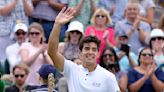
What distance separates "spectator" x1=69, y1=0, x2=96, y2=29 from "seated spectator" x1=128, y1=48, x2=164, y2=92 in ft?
8.63

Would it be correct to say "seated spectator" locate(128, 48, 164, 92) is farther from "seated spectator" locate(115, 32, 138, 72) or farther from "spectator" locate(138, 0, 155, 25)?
"spectator" locate(138, 0, 155, 25)

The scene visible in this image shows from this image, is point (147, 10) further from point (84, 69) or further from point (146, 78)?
point (84, 69)

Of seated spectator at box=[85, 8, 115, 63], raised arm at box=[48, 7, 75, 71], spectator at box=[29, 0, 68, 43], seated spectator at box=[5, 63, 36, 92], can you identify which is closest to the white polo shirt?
raised arm at box=[48, 7, 75, 71]

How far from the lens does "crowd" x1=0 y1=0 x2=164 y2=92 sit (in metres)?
8.23

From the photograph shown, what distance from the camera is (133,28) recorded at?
1347 cm

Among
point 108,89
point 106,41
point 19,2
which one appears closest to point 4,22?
point 19,2

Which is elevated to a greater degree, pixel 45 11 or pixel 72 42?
pixel 45 11

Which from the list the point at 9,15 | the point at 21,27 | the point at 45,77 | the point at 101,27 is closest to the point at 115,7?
the point at 101,27

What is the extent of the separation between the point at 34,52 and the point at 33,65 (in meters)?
0.25

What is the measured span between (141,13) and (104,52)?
10.2ft

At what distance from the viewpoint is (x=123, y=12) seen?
14109 mm

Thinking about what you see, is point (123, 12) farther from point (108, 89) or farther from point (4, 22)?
point (108, 89)

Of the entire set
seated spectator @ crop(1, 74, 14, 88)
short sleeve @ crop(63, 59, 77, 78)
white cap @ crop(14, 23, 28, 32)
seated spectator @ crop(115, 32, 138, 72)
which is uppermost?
white cap @ crop(14, 23, 28, 32)

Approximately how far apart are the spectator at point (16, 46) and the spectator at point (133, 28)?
206cm
